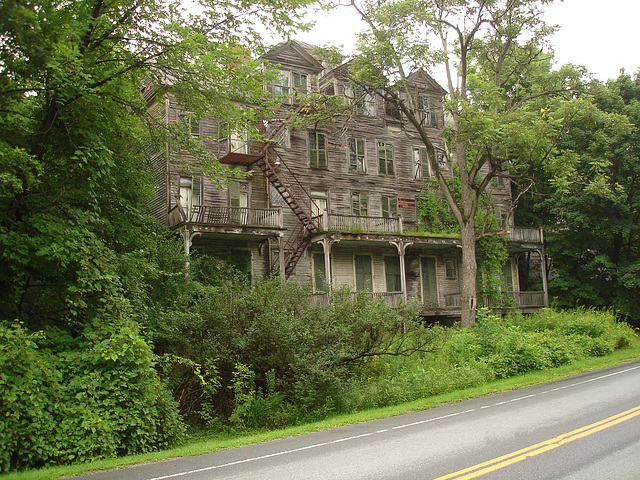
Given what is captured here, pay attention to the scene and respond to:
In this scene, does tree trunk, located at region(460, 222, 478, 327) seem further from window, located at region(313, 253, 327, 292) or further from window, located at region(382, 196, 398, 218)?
window, located at region(313, 253, 327, 292)

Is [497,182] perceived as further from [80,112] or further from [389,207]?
[80,112]

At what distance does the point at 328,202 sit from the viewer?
2822 cm

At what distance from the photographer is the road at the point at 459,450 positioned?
277 inches

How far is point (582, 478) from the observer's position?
6.56 m

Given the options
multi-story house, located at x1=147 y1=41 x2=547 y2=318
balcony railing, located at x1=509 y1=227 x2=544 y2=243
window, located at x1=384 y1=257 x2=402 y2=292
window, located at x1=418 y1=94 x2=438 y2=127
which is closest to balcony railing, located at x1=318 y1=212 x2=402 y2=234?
multi-story house, located at x1=147 y1=41 x2=547 y2=318

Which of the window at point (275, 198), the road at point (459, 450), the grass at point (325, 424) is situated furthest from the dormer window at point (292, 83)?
the road at point (459, 450)

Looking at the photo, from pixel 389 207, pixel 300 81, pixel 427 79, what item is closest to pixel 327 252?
pixel 389 207

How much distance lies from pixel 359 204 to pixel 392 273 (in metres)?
4.14

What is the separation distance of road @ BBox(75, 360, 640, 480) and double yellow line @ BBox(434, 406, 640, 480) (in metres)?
0.01

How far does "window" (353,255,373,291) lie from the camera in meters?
28.5

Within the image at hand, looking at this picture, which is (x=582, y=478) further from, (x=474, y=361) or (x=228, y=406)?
(x=474, y=361)

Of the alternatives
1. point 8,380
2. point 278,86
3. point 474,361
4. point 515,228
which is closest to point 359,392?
point 474,361

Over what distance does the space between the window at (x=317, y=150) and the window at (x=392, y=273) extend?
6.24 m

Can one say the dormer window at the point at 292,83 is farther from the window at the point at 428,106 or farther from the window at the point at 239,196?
the window at the point at 428,106
